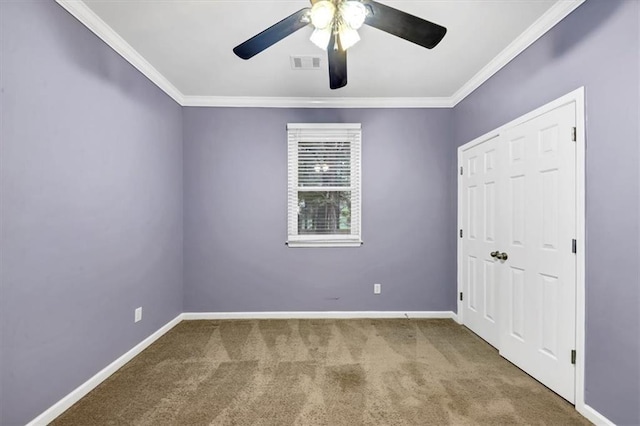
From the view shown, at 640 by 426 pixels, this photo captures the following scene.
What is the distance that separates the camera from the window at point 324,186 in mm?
3680

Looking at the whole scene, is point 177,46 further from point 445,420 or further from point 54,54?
point 445,420

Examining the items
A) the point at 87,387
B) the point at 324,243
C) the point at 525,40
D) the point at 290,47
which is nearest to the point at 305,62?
the point at 290,47

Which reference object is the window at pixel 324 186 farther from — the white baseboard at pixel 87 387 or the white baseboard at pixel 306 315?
the white baseboard at pixel 87 387

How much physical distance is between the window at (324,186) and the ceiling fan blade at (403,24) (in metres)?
2.11

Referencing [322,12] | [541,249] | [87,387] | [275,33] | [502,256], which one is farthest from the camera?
[502,256]

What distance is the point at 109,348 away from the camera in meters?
2.35

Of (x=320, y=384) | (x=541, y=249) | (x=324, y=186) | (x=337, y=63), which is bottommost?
(x=320, y=384)

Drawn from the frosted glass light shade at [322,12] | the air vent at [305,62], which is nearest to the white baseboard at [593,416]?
the frosted glass light shade at [322,12]

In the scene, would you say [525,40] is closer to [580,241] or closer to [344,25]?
[580,241]

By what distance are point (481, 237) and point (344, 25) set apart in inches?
99.6

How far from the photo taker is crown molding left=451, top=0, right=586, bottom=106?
1977 millimetres

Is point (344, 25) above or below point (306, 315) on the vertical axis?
above

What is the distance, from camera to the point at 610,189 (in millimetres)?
1702

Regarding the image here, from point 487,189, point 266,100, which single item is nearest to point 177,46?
point 266,100
